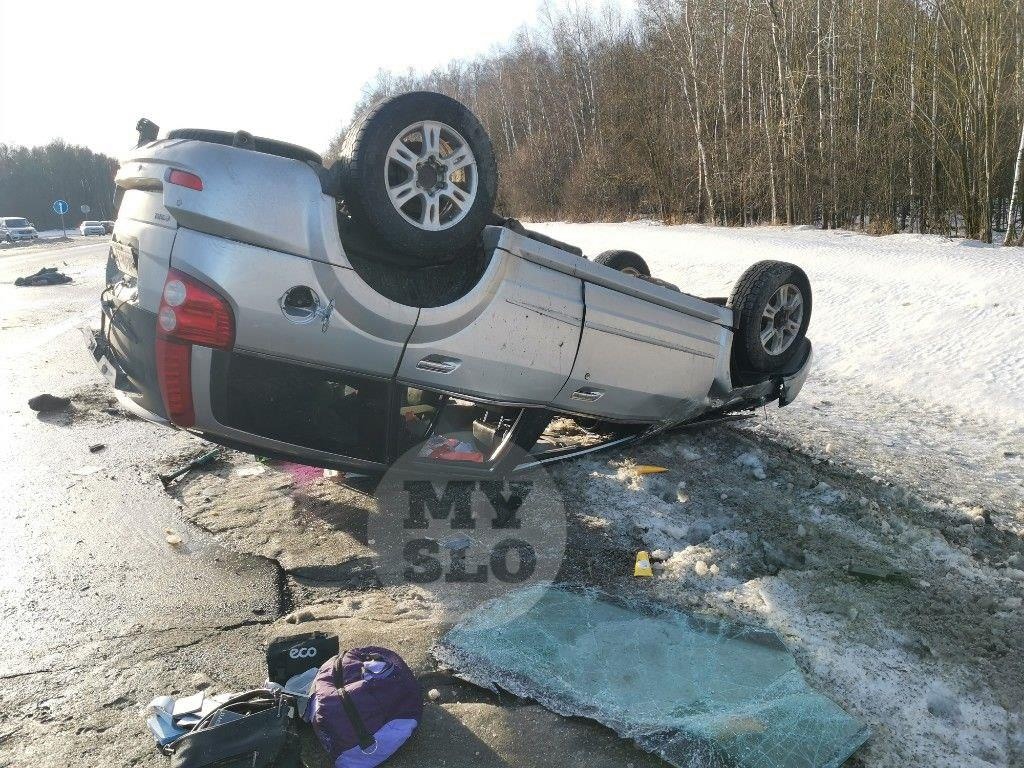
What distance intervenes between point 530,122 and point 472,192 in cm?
4405

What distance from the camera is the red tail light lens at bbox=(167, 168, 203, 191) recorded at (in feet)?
10.1

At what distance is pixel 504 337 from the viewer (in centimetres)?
370

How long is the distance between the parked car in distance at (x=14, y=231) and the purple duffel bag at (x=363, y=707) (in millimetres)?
47524

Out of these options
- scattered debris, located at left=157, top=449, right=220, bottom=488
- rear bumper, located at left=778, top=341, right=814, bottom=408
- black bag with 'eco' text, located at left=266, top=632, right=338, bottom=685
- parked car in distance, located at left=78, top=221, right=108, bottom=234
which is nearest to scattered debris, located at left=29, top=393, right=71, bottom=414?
scattered debris, located at left=157, top=449, right=220, bottom=488

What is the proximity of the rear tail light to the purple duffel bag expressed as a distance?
1.41 meters

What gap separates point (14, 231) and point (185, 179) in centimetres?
4643

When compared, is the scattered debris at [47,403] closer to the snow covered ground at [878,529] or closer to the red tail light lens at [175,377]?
the red tail light lens at [175,377]

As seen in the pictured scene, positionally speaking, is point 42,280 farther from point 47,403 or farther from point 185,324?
point 185,324

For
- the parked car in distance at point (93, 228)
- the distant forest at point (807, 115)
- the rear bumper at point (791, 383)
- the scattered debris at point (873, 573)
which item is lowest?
the scattered debris at point (873, 573)

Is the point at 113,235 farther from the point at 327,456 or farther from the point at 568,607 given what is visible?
the point at 568,607

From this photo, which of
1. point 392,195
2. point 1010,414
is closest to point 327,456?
point 392,195

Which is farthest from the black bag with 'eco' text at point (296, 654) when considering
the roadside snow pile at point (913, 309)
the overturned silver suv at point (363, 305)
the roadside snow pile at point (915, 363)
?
the roadside snow pile at point (913, 309)

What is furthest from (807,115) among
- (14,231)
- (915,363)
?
(14,231)

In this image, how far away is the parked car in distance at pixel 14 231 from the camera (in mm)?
40653
